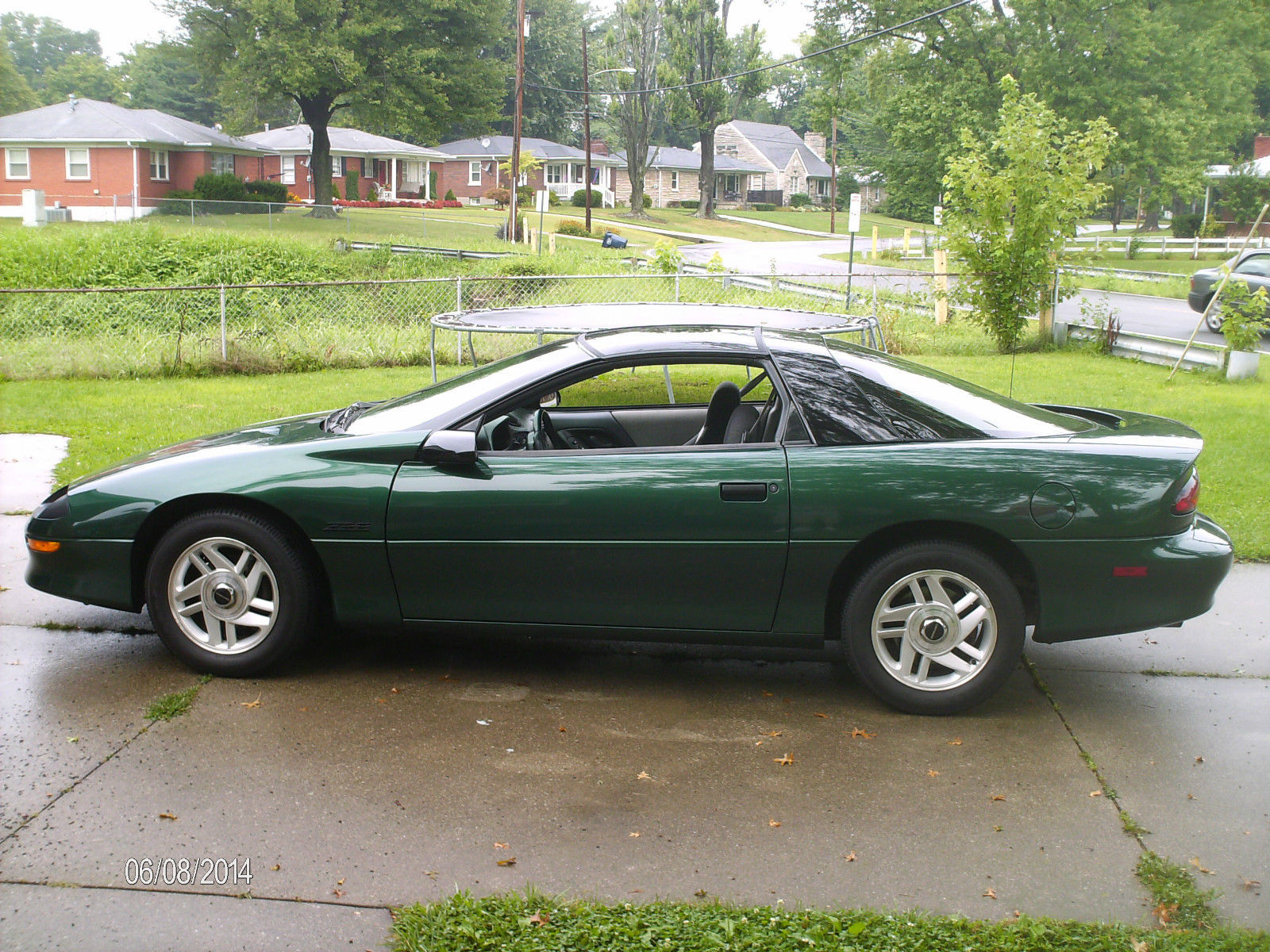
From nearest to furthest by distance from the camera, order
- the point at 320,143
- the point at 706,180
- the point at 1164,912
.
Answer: the point at 1164,912
the point at 320,143
the point at 706,180

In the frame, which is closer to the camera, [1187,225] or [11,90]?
[1187,225]

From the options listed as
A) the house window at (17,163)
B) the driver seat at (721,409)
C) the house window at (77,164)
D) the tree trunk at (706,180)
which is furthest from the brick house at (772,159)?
the driver seat at (721,409)

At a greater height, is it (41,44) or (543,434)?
(41,44)

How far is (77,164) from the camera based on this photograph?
4447cm

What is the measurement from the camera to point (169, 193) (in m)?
45.1

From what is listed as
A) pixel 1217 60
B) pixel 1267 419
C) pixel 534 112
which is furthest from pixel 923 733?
pixel 534 112

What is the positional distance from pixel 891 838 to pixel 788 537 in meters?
1.18

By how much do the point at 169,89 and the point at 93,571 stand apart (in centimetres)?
8029

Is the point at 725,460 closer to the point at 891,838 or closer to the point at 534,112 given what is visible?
the point at 891,838

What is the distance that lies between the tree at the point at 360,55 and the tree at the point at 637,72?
15.9 meters

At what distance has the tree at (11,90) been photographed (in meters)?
62.7

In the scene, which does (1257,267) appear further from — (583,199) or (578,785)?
(583,199)

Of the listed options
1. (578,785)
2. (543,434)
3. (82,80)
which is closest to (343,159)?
(82,80)
